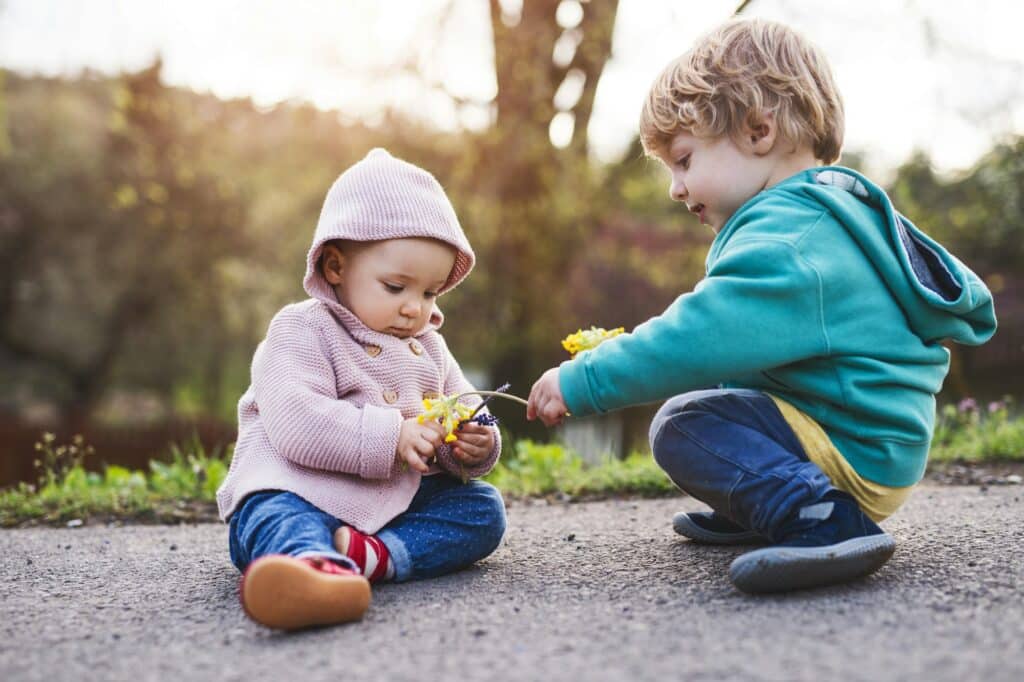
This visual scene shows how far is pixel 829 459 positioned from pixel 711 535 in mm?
529

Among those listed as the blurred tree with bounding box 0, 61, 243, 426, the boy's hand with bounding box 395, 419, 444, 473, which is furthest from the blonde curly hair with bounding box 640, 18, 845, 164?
the blurred tree with bounding box 0, 61, 243, 426

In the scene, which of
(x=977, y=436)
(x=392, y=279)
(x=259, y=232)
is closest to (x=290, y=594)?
(x=392, y=279)

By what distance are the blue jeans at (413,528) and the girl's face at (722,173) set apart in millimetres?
940

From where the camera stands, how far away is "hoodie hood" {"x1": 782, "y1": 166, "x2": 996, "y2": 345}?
2.11 meters

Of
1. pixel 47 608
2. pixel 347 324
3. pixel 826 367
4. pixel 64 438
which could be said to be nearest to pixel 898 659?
pixel 826 367

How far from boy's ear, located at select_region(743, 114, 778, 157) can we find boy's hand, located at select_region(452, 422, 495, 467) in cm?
97

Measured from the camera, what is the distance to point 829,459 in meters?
2.07

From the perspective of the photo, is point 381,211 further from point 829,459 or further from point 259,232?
point 259,232

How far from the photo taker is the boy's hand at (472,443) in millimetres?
2375

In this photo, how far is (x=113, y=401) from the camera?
1836cm

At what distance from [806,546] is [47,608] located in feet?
5.50

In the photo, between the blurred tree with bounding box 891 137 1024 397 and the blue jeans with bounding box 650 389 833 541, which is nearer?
the blue jeans with bounding box 650 389 833 541

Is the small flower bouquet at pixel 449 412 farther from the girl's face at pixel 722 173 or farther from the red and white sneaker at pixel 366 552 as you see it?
the girl's face at pixel 722 173

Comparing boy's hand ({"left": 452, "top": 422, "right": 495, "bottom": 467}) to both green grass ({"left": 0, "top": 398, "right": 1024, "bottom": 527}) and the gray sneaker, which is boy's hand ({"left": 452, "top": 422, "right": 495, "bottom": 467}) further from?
green grass ({"left": 0, "top": 398, "right": 1024, "bottom": 527})
